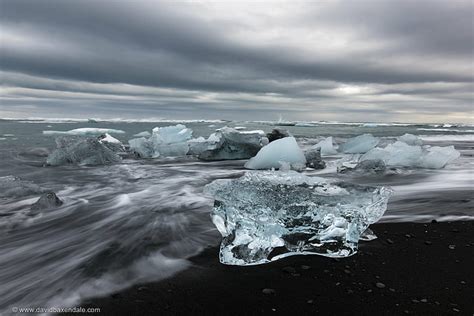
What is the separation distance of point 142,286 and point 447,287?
2377 millimetres

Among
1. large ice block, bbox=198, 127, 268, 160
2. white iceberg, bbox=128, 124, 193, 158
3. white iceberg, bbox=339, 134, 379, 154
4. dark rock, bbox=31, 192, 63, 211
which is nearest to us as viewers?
dark rock, bbox=31, 192, 63, 211

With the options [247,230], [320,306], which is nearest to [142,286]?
[247,230]

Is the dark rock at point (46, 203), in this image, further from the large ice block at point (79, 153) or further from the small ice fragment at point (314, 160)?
the small ice fragment at point (314, 160)

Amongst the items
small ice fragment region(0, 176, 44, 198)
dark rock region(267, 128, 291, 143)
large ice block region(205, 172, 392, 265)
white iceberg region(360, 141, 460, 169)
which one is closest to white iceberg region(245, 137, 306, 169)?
white iceberg region(360, 141, 460, 169)

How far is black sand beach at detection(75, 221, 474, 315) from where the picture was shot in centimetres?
248

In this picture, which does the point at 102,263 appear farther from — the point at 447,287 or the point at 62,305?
the point at 447,287

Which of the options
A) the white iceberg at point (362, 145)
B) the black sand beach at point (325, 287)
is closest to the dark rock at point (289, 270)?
the black sand beach at point (325, 287)

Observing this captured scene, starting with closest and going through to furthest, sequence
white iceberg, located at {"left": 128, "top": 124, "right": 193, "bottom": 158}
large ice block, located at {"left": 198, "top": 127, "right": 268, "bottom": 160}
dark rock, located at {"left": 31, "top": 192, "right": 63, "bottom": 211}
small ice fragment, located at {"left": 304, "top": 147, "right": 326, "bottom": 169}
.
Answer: dark rock, located at {"left": 31, "top": 192, "right": 63, "bottom": 211} → small ice fragment, located at {"left": 304, "top": 147, "right": 326, "bottom": 169} → large ice block, located at {"left": 198, "top": 127, "right": 268, "bottom": 160} → white iceberg, located at {"left": 128, "top": 124, "right": 193, "bottom": 158}

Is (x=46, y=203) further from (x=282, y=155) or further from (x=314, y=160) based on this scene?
(x=314, y=160)

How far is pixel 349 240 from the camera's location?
3537mm

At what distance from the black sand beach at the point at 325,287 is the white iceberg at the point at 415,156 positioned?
7518 mm

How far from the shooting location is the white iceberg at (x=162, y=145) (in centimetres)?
1543

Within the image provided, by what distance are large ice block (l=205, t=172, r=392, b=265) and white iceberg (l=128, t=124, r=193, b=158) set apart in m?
11.9

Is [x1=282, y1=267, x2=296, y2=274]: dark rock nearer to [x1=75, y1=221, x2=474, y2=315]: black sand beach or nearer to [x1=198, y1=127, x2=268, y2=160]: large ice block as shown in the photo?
[x1=75, y1=221, x2=474, y2=315]: black sand beach
